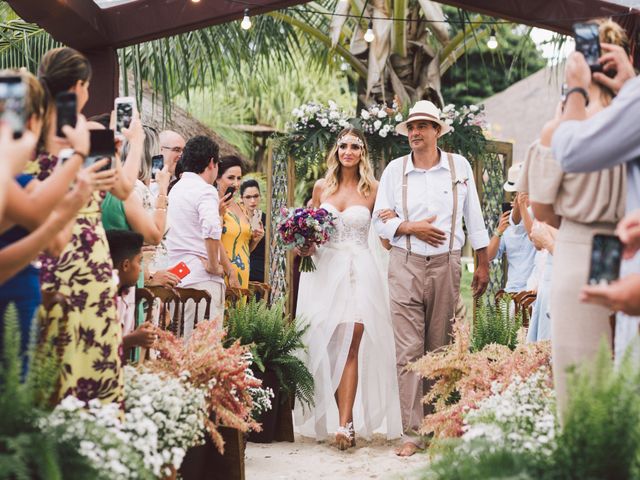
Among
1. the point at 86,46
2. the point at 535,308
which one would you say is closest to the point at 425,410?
the point at 535,308

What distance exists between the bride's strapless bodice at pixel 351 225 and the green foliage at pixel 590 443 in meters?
4.52

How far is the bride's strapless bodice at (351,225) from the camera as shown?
7461 millimetres

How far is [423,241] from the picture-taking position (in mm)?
7082

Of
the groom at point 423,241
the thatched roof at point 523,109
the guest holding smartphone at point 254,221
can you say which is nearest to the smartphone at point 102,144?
the groom at point 423,241

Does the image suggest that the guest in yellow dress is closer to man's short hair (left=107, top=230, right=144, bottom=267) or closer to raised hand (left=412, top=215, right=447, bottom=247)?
raised hand (left=412, top=215, right=447, bottom=247)

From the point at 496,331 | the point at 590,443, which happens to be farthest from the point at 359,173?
the point at 590,443

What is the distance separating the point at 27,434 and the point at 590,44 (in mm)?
2359

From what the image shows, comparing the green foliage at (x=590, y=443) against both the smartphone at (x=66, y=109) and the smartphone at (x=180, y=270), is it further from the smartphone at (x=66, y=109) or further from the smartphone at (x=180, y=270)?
the smartphone at (x=180, y=270)

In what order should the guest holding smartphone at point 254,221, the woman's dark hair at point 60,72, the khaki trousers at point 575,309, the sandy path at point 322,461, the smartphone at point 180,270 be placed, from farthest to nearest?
1. the guest holding smartphone at point 254,221
2. the smartphone at point 180,270
3. the sandy path at point 322,461
4. the woman's dark hair at point 60,72
5. the khaki trousers at point 575,309

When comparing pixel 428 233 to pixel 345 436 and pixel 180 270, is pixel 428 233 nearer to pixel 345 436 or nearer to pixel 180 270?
pixel 345 436

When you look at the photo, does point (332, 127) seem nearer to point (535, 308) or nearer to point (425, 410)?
point (425, 410)

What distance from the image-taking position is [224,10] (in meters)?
7.91

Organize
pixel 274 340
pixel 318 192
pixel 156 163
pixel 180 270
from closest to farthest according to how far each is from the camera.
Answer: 1. pixel 156 163
2. pixel 180 270
3. pixel 274 340
4. pixel 318 192

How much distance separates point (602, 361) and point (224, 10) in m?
5.73
